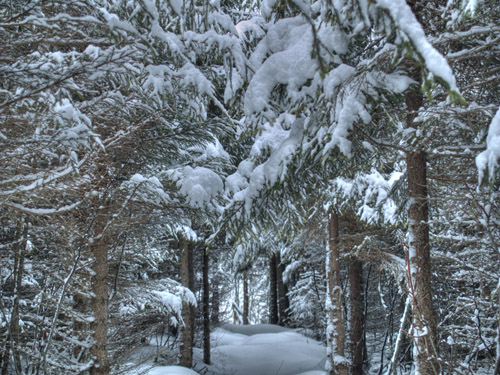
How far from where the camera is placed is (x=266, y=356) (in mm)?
13898

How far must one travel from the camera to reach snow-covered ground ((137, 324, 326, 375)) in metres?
12.7

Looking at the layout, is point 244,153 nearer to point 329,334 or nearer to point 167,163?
point 167,163

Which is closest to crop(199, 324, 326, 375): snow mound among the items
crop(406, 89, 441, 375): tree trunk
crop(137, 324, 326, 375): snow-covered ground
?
crop(137, 324, 326, 375): snow-covered ground

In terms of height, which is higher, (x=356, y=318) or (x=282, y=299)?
(x=356, y=318)

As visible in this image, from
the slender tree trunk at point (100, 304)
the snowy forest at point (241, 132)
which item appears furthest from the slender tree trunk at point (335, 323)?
the slender tree trunk at point (100, 304)

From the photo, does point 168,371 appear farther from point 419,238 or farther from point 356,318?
point 419,238

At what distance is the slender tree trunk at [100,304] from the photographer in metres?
5.45

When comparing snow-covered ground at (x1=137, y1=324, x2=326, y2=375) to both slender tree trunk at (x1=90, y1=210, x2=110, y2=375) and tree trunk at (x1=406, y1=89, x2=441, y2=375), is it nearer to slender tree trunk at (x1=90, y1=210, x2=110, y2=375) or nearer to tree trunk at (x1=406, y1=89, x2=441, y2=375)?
slender tree trunk at (x1=90, y1=210, x2=110, y2=375)

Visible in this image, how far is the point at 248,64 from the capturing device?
4.10 m

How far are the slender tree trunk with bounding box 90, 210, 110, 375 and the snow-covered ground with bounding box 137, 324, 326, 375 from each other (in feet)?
21.6

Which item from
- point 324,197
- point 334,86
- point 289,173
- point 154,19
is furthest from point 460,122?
point 324,197

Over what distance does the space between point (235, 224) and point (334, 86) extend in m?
2.19

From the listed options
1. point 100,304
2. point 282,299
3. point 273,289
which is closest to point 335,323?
point 100,304

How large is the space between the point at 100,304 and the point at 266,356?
9.70 m
